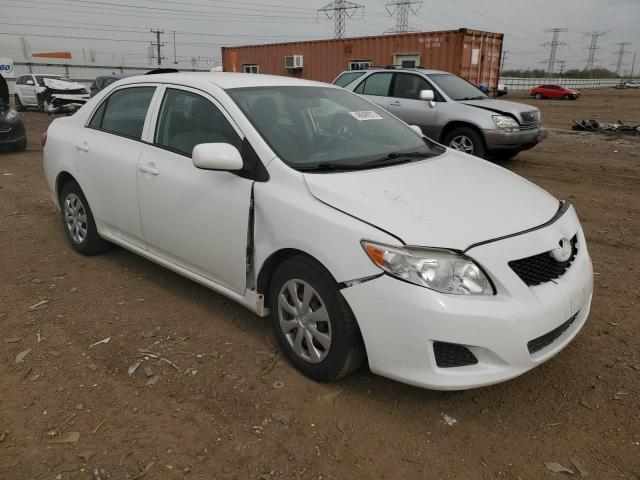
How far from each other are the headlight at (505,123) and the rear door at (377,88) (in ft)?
6.44

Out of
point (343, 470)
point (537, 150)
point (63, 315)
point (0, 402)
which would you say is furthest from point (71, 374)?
point (537, 150)

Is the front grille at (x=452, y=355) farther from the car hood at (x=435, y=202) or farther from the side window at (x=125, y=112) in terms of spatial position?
the side window at (x=125, y=112)

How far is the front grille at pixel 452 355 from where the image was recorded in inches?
90.8

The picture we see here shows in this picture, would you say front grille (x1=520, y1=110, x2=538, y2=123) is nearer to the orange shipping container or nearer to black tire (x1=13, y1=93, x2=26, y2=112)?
the orange shipping container

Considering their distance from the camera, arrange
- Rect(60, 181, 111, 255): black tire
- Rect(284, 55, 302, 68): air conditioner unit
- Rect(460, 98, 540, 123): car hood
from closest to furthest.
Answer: Rect(60, 181, 111, 255): black tire → Rect(460, 98, 540, 123): car hood → Rect(284, 55, 302, 68): air conditioner unit

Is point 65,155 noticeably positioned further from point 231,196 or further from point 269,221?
point 269,221

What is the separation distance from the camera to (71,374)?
9.58 feet

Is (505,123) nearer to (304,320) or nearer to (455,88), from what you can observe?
(455,88)

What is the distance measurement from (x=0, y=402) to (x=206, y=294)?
4.96 feet

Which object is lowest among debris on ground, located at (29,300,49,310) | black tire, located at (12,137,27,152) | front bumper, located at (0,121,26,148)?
debris on ground, located at (29,300,49,310)

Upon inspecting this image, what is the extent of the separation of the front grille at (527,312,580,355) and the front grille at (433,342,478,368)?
0.28 m

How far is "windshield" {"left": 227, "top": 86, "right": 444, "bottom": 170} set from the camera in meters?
3.02

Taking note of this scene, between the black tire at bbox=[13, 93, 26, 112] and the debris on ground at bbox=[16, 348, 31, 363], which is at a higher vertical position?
the black tire at bbox=[13, 93, 26, 112]

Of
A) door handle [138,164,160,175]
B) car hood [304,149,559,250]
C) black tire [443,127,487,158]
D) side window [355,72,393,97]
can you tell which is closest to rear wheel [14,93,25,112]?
side window [355,72,393,97]
